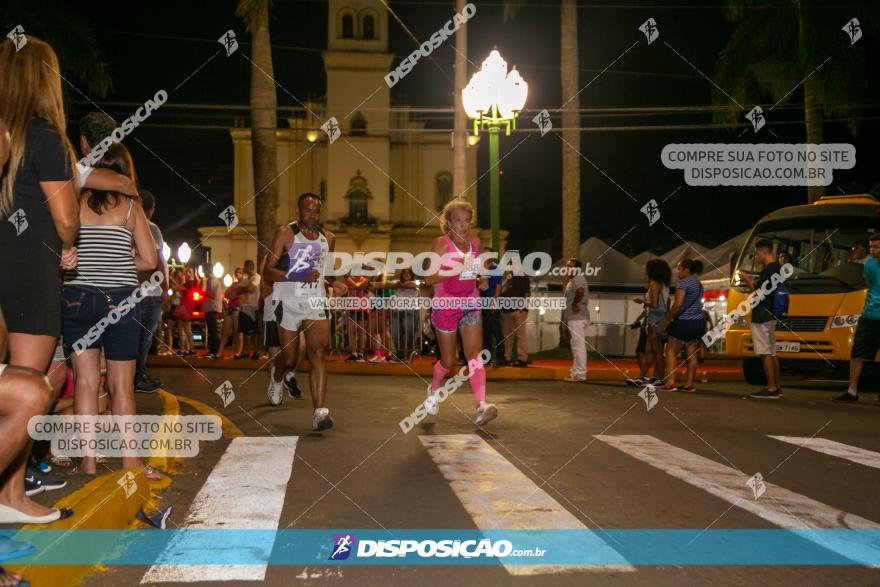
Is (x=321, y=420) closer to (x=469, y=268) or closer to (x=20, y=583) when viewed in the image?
(x=469, y=268)

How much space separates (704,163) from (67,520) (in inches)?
868

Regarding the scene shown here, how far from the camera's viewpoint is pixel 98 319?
219 inches

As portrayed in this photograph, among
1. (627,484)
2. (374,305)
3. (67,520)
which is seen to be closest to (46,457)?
(67,520)

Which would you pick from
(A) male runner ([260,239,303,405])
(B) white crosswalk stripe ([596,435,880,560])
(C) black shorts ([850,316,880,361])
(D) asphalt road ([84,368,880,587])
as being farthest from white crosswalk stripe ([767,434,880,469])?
A: (A) male runner ([260,239,303,405])

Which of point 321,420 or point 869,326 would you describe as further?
point 869,326

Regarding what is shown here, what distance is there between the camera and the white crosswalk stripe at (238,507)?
4.09 meters

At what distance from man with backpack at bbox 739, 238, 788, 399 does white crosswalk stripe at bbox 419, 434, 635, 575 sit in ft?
21.2

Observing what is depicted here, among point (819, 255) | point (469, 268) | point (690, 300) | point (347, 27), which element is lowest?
point (690, 300)

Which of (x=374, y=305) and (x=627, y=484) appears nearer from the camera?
(x=627, y=484)

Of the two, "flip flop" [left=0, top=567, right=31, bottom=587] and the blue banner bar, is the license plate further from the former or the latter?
"flip flop" [left=0, top=567, right=31, bottom=587]

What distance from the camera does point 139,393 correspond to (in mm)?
11195

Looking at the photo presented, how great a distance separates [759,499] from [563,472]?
1.33 meters

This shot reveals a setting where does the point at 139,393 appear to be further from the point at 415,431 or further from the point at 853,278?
the point at 853,278

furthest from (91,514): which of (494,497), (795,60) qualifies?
(795,60)
